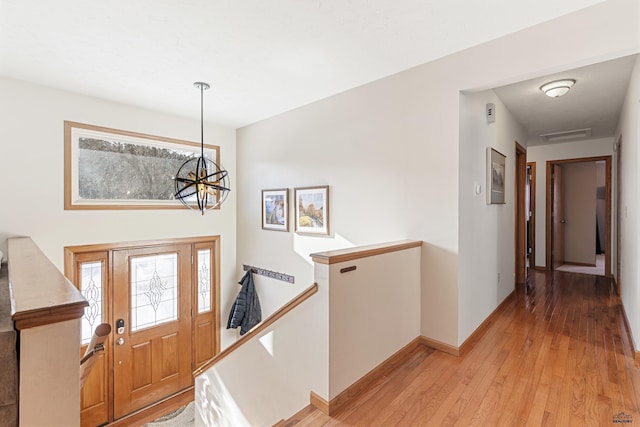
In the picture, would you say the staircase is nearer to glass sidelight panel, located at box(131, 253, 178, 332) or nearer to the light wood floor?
the light wood floor

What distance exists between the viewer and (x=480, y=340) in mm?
2766

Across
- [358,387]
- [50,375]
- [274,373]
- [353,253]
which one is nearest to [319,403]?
[358,387]

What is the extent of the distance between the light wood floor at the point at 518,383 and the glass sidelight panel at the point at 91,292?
3020mm

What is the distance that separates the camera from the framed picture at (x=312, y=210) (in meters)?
3.62

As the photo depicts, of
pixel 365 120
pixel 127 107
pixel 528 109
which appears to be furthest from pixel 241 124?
pixel 528 109

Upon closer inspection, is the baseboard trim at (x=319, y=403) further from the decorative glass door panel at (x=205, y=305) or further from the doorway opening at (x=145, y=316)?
the decorative glass door panel at (x=205, y=305)

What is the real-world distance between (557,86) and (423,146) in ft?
5.06

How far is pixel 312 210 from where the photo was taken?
3793mm

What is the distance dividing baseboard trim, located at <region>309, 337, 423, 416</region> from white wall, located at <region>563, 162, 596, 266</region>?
5918 millimetres

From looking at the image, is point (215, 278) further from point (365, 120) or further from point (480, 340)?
point (480, 340)

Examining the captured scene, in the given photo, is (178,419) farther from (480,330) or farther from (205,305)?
(480,330)

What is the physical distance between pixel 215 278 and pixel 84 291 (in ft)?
5.26

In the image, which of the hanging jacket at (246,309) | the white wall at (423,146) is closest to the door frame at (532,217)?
the white wall at (423,146)

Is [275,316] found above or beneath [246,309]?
above
